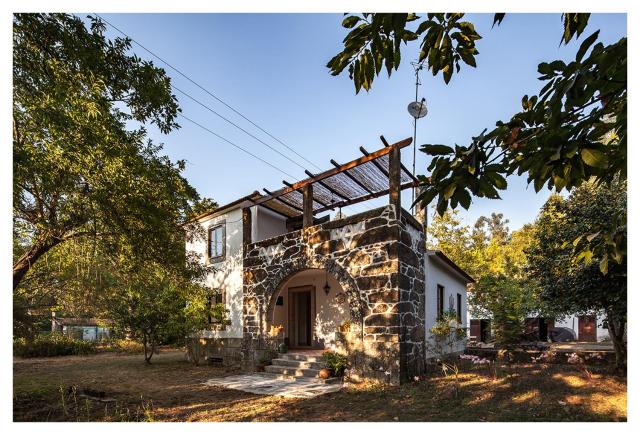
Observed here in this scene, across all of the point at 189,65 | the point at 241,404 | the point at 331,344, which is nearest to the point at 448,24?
the point at 189,65

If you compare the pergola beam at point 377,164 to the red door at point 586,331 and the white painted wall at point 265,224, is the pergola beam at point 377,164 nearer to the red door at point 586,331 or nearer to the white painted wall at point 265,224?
the white painted wall at point 265,224

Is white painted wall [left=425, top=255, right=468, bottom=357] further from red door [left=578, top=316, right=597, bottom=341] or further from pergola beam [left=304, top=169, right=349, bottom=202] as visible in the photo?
red door [left=578, top=316, right=597, bottom=341]

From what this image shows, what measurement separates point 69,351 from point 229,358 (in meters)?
7.50

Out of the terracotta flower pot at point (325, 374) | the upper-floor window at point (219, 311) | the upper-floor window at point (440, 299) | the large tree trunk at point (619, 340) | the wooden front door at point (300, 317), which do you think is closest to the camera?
the large tree trunk at point (619, 340)

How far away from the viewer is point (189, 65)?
5238 mm

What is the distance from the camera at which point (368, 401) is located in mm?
5918

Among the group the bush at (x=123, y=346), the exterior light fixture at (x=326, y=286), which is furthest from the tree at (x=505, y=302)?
the bush at (x=123, y=346)

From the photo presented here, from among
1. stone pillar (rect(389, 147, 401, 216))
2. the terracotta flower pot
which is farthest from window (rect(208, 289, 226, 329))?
stone pillar (rect(389, 147, 401, 216))

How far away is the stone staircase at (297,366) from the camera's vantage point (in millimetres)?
8102

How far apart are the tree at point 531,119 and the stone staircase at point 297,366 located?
256 inches

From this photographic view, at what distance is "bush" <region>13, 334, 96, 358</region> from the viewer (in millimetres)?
13297

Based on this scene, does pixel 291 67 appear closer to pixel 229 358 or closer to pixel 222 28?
pixel 222 28

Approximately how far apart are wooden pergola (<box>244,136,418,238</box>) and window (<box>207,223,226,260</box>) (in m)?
1.49

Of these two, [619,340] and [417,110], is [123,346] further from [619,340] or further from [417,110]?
[619,340]
